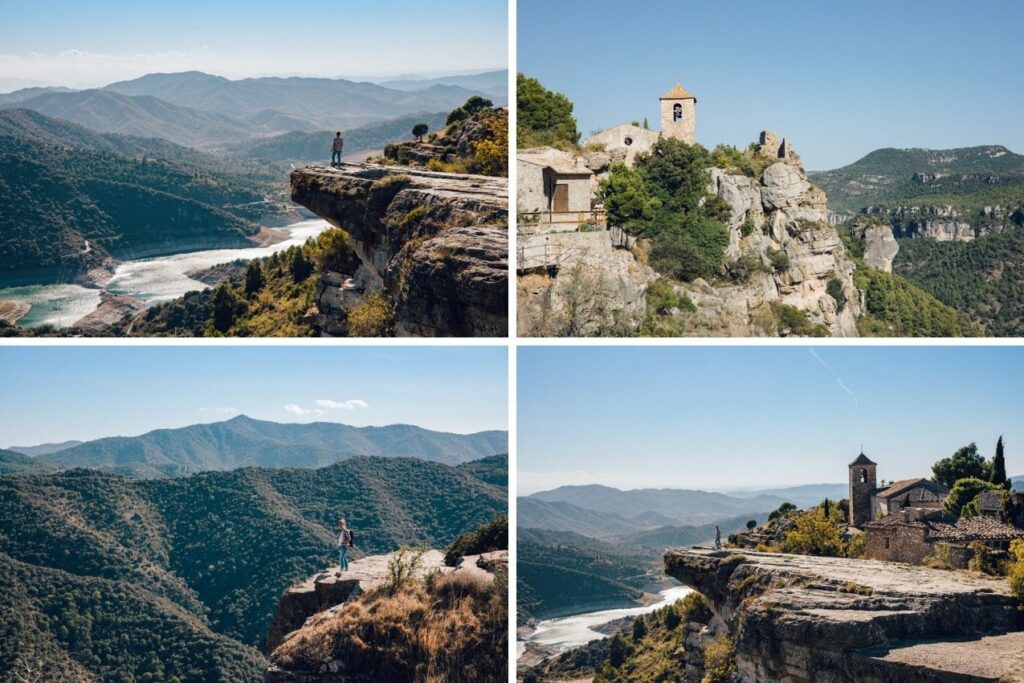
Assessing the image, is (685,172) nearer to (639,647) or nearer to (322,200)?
(322,200)

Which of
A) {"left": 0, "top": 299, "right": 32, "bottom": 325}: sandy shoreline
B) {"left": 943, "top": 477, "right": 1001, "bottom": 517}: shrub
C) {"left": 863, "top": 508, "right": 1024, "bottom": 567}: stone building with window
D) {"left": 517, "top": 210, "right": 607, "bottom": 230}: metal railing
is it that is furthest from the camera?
{"left": 0, "top": 299, "right": 32, "bottom": 325}: sandy shoreline

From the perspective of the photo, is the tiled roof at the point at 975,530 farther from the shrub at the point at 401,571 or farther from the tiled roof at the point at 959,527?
the shrub at the point at 401,571

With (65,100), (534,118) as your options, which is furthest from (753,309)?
(65,100)

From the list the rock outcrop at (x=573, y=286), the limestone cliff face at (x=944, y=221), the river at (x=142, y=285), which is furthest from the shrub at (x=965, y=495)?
the limestone cliff face at (x=944, y=221)

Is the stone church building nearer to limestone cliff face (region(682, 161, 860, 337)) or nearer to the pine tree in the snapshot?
the pine tree

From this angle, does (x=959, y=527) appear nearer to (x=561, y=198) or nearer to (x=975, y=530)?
(x=975, y=530)

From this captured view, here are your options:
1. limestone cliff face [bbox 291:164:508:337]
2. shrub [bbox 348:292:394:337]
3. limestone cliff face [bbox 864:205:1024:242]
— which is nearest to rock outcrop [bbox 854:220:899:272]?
limestone cliff face [bbox 864:205:1024:242]

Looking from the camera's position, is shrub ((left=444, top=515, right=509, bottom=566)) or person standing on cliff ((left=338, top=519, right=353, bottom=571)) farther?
shrub ((left=444, top=515, right=509, bottom=566))
